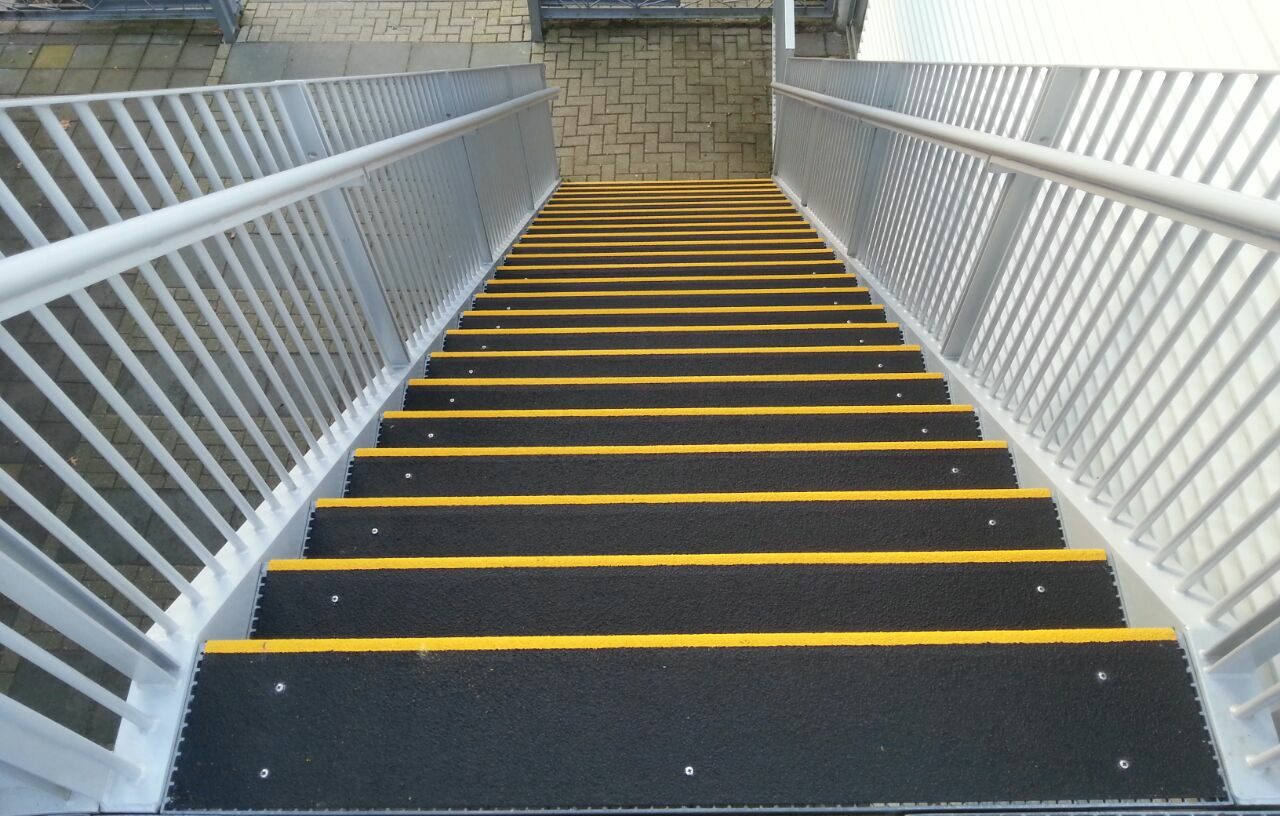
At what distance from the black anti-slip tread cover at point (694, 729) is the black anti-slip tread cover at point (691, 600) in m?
0.17

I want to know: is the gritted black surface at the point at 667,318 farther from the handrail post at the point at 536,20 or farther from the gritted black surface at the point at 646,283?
the handrail post at the point at 536,20

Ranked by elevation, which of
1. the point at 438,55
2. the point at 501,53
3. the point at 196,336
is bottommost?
the point at 196,336

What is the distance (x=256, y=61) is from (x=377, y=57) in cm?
134

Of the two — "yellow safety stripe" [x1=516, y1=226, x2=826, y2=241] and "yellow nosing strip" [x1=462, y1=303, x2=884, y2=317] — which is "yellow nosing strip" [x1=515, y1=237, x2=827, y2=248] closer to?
"yellow safety stripe" [x1=516, y1=226, x2=826, y2=241]

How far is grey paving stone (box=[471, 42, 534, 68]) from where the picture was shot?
326 inches

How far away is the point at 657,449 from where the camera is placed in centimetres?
228

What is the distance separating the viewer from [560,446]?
2414 millimetres

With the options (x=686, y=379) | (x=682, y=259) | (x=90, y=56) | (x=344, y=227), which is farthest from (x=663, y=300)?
(x=90, y=56)

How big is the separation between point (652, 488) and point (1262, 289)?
1.78 meters

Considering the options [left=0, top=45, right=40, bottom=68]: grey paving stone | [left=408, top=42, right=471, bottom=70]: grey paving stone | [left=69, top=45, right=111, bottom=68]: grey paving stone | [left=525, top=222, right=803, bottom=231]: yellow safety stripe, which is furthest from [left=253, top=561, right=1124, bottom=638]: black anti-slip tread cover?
[left=0, top=45, right=40, bottom=68]: grey paving stone

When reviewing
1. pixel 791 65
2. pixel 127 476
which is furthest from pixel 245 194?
pixel 791 65

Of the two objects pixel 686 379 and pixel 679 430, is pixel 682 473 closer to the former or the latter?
pixel 679 430

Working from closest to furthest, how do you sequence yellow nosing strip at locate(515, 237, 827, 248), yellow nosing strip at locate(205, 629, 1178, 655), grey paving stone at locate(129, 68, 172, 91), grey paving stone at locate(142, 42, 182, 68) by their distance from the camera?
yellow nosing strip at locate(205, 629, 1178, 655) < yellow nosing strip at locate(515, 237, 827, 248) < grey paving stone at locate(129, 68, 172, 91) < grey paving stone at locate(142, 42, 182, 68)

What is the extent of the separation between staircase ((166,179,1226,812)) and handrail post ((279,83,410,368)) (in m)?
0.39
